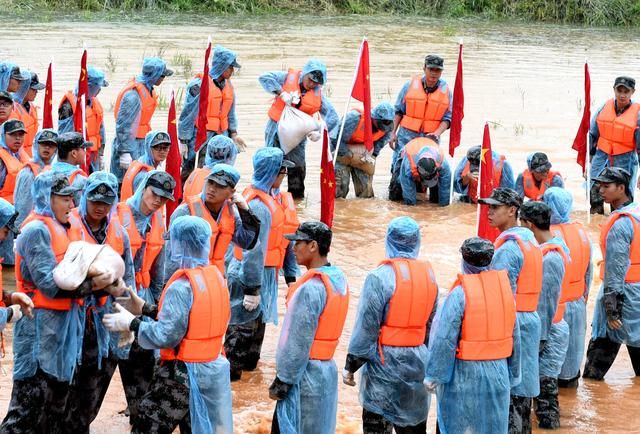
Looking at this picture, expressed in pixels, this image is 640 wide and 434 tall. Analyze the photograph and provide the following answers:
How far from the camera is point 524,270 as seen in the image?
26.4 feet

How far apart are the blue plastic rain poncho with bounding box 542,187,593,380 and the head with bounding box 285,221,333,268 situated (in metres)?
2.49

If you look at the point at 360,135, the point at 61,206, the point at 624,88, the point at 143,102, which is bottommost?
the point at 360,135

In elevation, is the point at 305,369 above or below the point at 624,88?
below

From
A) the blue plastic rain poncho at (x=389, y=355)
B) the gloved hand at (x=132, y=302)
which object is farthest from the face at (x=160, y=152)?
the blue plastic rain poncho at (x=389, y=355)

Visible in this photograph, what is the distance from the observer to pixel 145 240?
838 cm

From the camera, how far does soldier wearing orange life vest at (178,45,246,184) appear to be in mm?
13438

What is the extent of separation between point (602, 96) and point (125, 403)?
582 inches

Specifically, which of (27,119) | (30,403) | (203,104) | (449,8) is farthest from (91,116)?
(449,8)

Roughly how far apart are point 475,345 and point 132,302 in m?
2.10

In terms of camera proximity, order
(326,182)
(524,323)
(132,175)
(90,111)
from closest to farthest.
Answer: (524,323) < (326,182) < (132,175) < (90,111)

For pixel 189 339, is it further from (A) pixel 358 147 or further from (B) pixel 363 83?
(A) pixel 358 147

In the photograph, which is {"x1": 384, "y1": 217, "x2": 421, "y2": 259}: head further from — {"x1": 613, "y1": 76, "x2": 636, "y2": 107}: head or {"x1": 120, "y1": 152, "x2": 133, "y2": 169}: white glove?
{"x1": 613, "y1": 76, "x2": 636, "y2": 107}: head

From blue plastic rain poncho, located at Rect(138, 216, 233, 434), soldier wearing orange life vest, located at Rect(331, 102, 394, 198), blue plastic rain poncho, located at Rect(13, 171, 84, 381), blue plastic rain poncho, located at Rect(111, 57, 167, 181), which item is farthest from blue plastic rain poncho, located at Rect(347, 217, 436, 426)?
soldier wearing orange life vest, located at Rect(331, 102, 394, 198)

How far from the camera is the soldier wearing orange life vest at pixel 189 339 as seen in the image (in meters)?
6.73
